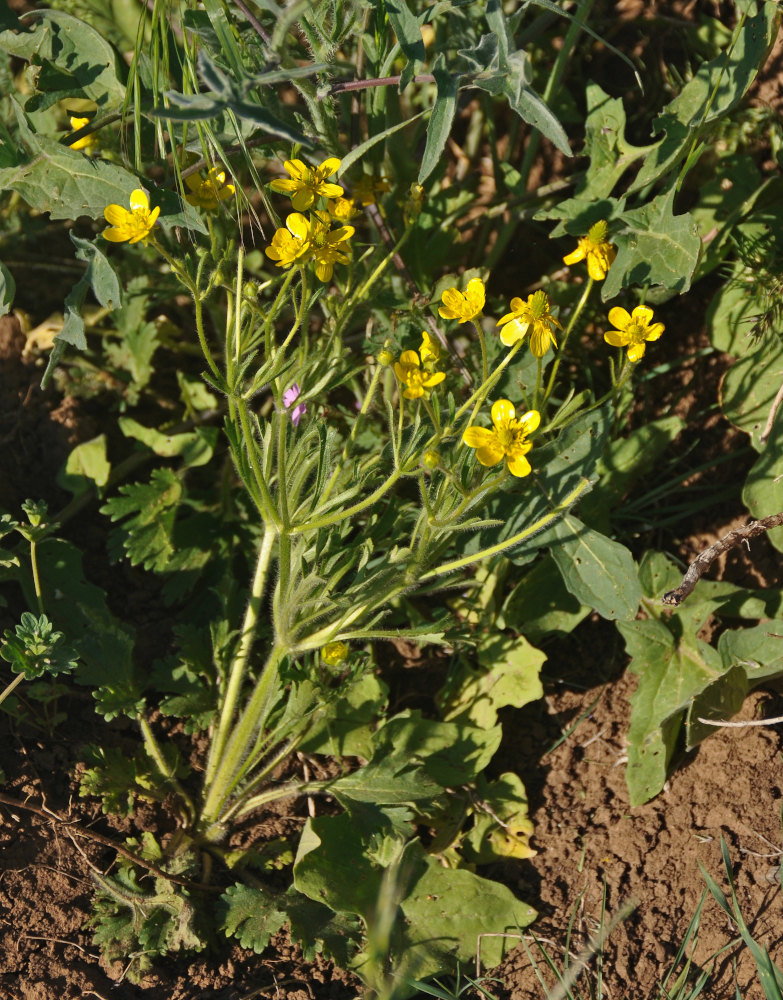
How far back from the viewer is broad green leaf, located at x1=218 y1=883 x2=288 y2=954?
80.6 inches

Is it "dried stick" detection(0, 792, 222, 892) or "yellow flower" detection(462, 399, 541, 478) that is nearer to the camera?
"yellow flower" detection(462, 399, 541, 478)

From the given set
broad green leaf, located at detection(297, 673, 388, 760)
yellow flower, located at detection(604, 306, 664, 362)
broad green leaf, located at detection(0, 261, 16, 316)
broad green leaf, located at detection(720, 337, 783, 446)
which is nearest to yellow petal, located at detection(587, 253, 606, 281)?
yellow flower, located at detection(604, 306, 664, 362)

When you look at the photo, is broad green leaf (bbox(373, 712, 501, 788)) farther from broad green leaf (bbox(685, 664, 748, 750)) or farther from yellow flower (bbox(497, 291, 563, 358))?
yellow flower (bbox(497, 291, 563, 358))

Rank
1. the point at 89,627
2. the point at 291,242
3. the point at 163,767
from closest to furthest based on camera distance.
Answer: the point at 291,242 → the point at 163,767 → the point at 89,627

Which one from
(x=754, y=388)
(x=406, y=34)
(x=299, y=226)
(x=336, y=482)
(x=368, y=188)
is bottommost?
(x=754, y=388)

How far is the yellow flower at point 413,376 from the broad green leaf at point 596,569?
2.02 feet

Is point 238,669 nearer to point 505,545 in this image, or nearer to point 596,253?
point 505,545

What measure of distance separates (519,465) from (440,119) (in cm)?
69

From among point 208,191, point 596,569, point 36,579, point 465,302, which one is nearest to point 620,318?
point 465,302

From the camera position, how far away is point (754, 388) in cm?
254

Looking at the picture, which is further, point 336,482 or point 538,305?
point 336,482

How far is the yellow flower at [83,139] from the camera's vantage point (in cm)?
221

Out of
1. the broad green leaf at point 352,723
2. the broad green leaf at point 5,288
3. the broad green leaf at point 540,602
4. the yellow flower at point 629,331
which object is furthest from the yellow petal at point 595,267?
the broad green leaf at point 5,288

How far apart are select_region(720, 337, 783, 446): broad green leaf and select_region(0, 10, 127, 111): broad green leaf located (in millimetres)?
1778
